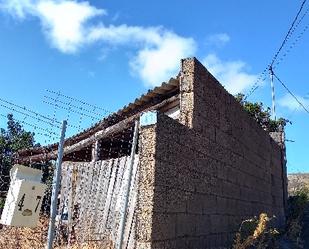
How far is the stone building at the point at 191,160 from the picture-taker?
5168 millimetres

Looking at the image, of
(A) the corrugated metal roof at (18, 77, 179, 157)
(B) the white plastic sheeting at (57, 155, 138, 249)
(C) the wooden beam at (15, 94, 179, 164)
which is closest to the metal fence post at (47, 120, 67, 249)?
(B) the white plastic sheeting at (57, 155, 138, 249)

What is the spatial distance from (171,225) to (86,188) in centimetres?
201

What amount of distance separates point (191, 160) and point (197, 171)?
27 cm

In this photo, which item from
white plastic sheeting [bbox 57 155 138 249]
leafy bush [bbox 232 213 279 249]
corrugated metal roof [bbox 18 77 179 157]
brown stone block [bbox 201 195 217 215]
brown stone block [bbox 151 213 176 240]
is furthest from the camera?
corrugated metal roof [bbox 18 77 179 157]

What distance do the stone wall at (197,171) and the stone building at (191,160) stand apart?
0.04 feet

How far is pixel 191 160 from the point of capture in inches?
241

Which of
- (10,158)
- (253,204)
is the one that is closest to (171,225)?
(253,204)

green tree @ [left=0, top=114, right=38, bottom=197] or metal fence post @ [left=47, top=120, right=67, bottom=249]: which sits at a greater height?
green tree @ [left=0, top=114, right=38, bottom=197]

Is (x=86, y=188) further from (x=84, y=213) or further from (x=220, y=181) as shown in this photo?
(x=220, y=181)

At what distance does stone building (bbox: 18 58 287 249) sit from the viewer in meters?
5.17

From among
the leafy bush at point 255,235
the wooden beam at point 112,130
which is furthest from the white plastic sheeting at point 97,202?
the leafy bush at point 255,235

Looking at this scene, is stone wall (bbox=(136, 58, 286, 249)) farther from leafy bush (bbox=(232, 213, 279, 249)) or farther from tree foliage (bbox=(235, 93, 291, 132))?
tree foliage (bbox=(235, 93, 291, 132))

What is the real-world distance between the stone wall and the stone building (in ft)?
0.04

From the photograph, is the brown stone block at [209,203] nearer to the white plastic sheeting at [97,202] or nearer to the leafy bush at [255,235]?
the leafy bush at [255,235]
